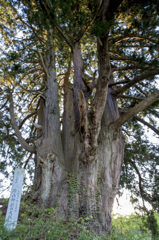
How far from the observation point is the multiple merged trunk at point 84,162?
11.6 ft

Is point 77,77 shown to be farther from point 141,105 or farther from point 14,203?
point 14,203

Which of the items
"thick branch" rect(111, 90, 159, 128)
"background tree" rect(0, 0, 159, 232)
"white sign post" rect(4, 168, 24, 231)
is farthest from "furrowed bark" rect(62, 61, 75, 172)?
"thick branch" rect(111, 90, 159, 128)

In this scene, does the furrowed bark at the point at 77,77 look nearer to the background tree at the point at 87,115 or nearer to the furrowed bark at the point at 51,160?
the background tree at the point at 87,115

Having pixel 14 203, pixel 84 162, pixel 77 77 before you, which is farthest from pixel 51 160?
pixel 77 77

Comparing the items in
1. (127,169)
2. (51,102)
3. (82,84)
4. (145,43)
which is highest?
(145,43)

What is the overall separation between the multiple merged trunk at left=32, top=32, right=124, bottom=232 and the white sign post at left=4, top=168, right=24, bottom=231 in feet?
2.36

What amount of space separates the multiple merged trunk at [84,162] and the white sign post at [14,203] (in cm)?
72

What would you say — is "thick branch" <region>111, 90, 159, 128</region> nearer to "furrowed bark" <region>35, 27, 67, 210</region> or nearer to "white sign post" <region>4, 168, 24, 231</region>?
"furrowed bark" <region>35, 27, 67, 210</region>

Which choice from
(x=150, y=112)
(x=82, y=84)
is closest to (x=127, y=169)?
(x=150, y=112)

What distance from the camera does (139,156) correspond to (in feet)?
21.1

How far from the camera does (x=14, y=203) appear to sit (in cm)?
294

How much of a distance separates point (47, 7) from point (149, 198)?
6341 mm

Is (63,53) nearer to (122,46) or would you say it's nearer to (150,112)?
(122,46)

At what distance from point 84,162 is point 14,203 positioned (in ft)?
5.02
